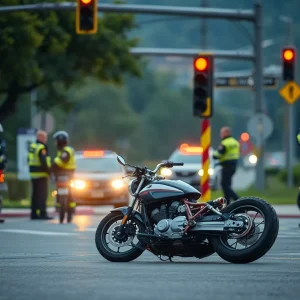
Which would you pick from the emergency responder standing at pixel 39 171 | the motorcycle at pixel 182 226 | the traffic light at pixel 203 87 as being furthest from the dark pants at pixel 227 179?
the motorcycle at pixel 182 226

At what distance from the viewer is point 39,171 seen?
26.8 metres

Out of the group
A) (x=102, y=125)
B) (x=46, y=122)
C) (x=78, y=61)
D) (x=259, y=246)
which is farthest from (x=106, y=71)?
(x=102, y=125)

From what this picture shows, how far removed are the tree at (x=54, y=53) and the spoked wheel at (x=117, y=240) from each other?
27081 millimetres

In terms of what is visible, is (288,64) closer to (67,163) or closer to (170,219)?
(67,163)

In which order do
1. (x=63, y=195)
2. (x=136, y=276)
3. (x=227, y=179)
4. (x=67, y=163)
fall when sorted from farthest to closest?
(x=227, y=179), (x=67, y=163), (x=63, y=195), (x=136, y=276)

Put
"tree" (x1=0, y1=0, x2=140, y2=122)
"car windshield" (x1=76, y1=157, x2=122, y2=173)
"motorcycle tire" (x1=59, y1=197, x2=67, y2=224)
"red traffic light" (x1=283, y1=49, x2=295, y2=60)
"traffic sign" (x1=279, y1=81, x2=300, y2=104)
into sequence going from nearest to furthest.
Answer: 1. "motorcycle tire" (x1=59, y1=197, x2=67, y2=224)
2. "car windshield" (x1=76, y1=157, x2=122, y2=173)
3. "red traffic light" (x1=283, y1=49, x2=295, y2=60)
4. "traffic sign" (x1=279, y1=81, x2=300, y2=104)
5. "tree" (x1=0, y1=0, x2=140, y2=122)

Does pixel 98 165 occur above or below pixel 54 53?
below

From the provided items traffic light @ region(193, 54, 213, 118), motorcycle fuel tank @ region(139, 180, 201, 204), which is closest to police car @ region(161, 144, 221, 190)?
traffic light @ region(193, 54, 213, 118)

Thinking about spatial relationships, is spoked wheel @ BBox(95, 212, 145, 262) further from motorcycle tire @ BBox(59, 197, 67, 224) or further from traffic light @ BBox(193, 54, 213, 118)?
traffic light @ BBox(193, 54, 213, 118)

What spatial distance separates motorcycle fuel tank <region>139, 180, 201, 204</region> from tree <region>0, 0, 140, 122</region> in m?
27.6

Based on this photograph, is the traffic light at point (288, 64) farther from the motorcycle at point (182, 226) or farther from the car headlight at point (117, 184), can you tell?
the motorcycle at point (182, 226)

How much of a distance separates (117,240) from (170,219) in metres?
0.76

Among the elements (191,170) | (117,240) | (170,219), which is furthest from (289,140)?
(170,219)

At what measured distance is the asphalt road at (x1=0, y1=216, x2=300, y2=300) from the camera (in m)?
11.0
